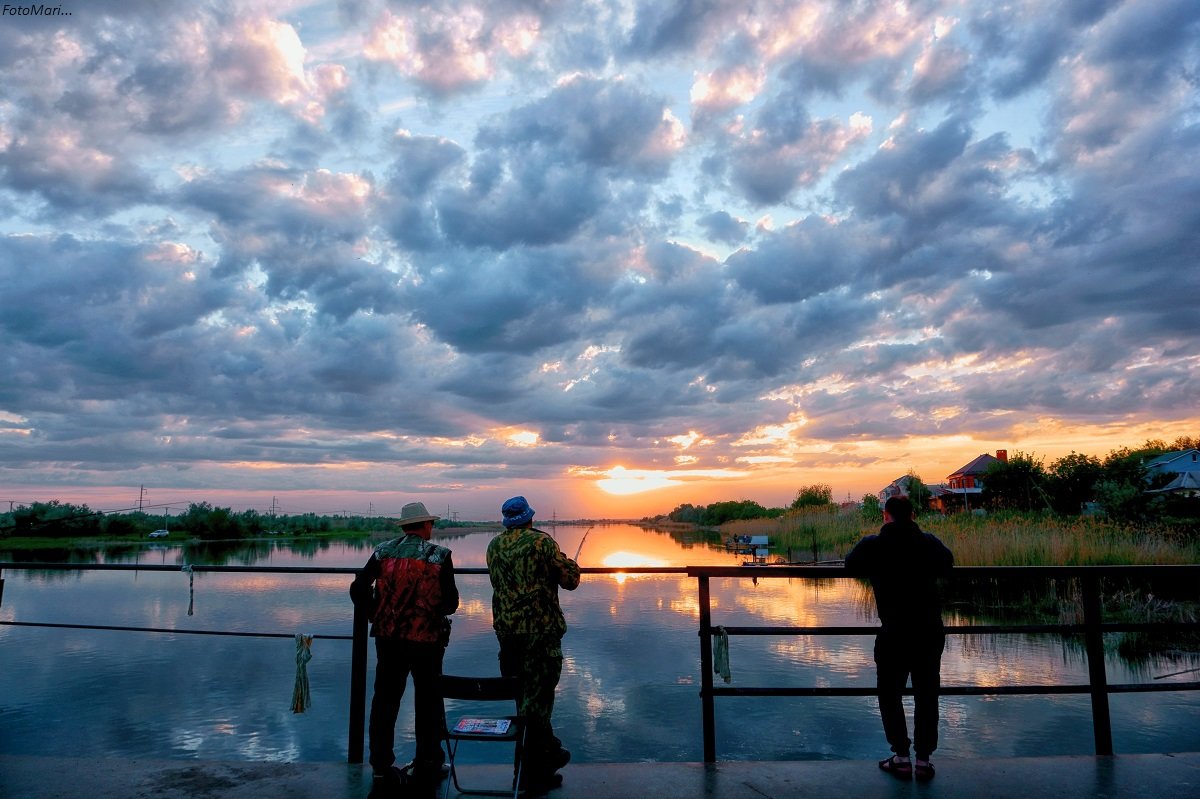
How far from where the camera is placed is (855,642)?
17.5 m

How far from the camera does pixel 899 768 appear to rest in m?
4.63

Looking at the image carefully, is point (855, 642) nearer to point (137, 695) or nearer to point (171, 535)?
point (137, 695)

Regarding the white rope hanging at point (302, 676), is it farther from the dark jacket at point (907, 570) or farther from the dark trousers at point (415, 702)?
the dark jacket at point (907, 570)

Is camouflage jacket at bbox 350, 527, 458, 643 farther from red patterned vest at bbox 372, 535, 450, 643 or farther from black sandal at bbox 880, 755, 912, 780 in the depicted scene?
black sandal at bbox 880, 755, 912, 780

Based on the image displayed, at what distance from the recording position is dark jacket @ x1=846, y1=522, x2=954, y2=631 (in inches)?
188

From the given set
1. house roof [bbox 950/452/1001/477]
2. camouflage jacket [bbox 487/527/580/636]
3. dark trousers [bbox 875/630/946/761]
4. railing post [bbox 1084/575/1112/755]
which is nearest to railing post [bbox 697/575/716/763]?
camouflage jacket [bbox 487/527/580/636]

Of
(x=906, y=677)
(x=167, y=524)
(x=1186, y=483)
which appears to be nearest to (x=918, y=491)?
(x=1186, y=483)

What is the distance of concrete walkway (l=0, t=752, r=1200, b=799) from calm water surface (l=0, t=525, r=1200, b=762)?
6.08 feet

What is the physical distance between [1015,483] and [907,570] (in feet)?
133

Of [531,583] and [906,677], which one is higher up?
[531,583]

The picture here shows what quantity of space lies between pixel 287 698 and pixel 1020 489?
3730 centimetres

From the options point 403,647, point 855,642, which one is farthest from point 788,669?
point 403,647

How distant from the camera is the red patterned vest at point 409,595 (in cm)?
451

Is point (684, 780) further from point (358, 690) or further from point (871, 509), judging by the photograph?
point (871, 509)
